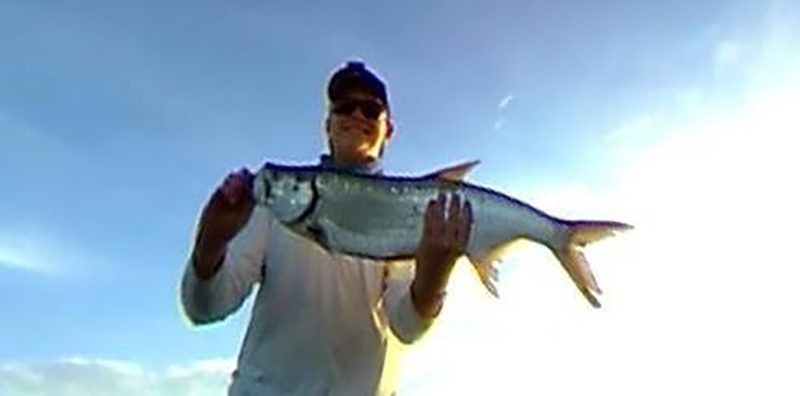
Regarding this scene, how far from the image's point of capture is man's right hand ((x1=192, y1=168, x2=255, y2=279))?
5.90m

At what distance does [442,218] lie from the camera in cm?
614

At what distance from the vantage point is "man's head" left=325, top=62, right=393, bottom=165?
6473 millimetres

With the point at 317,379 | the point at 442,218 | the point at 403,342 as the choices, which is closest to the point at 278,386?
the point at 317,379

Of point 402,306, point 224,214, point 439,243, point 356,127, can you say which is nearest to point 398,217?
point 439,243

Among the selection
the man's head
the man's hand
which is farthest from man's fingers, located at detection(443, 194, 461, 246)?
the man's head

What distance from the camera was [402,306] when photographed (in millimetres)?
6328

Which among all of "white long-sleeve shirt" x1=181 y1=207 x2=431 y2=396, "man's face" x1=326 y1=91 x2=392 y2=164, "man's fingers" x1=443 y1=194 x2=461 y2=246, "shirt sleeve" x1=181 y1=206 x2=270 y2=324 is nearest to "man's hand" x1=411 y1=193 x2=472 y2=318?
"man's fingers" x1=443 y1=194 x2=461 y2=246

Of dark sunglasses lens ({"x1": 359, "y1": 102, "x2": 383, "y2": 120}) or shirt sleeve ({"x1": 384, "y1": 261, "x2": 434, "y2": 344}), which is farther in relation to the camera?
dark sunglasses lens ({"x1": 359, "y1": 102, "x2": 383, "y2": 120})

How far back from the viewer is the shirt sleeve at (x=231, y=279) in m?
6.17

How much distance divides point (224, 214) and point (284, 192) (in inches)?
10.8

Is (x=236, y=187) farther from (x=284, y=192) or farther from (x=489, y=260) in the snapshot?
(x=489, y=260)

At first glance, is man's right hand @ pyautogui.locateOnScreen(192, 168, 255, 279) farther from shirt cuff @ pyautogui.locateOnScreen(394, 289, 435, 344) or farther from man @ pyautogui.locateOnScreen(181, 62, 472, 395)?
shirt cuff @ pyautogui.locateOnScreen(394, 289, 435, 344)

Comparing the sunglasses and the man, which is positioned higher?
the sunglasses

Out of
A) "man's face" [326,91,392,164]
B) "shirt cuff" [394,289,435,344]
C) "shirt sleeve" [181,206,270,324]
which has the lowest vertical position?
"shirt cuff" [394,289,435,344]
